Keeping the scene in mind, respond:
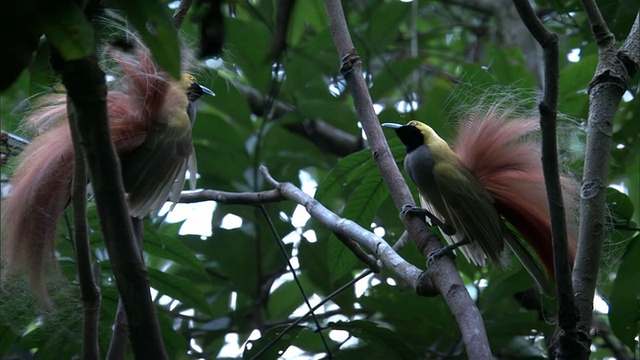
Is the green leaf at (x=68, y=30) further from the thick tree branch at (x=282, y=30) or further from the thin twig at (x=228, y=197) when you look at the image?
the thin twig at (x=228, y=197)

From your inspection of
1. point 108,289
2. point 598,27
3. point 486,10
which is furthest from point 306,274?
point 486,10

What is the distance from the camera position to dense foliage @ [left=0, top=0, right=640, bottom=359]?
2.38 meters

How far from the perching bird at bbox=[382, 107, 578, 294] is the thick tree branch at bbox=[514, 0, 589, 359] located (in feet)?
1.66

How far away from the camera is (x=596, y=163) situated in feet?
5.63

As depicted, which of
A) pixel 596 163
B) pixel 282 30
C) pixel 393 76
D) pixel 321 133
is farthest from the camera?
pixel 321 133

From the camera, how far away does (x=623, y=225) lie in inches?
88.8

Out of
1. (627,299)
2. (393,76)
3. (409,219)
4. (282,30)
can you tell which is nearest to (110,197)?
(282,30)

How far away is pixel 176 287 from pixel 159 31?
172 centimetres

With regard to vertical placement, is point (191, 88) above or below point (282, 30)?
above

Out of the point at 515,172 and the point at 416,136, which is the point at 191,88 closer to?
the point at 416,136

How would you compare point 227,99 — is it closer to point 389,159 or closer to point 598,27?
point 389,159

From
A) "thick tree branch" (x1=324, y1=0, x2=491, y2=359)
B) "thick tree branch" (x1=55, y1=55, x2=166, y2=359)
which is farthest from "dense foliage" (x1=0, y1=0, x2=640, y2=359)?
"thick tree branch" (x1=55, y1=55, x2=166, y2=359)

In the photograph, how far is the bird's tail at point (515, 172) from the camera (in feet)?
7.00

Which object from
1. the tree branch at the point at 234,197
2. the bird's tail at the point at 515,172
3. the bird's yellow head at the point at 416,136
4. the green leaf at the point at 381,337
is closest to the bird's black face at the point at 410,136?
the bird's yellow head at the point at 416,136
